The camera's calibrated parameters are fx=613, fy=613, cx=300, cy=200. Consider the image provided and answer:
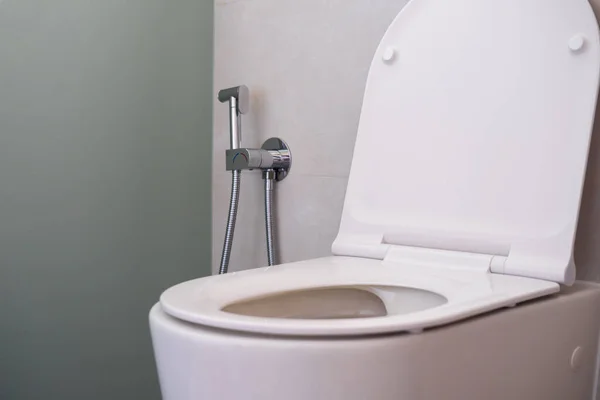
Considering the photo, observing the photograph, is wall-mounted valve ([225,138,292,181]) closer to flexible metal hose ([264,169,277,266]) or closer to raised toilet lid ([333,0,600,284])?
flexible metal hose ([264,169,277,266])

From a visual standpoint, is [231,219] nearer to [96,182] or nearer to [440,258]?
[96,182]

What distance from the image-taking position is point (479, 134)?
0.89 meters

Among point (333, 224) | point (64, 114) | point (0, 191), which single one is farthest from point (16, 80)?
point (333, 224)

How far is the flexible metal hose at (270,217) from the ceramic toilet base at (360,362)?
1.82 feet

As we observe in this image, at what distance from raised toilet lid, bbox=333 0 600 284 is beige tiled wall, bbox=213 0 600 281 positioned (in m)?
0.13

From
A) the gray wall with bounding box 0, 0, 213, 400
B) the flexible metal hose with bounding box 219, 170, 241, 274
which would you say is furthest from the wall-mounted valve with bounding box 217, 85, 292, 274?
the gray wall with bounding box 0, 0, 213, 400

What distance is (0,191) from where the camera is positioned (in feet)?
3.59

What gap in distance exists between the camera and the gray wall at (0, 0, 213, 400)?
1.12 m

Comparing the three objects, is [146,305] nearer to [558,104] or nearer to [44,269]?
[44,269]

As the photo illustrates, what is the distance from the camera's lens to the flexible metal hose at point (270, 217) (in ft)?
Result: 3.99

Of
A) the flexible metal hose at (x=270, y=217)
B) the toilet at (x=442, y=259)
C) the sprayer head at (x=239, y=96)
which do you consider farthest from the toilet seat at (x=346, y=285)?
the sprayer head at (x=239, y=96)

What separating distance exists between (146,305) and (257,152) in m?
0.42

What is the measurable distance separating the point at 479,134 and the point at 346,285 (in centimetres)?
30

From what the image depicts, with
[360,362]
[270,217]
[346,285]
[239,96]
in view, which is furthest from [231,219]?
[360,362]
